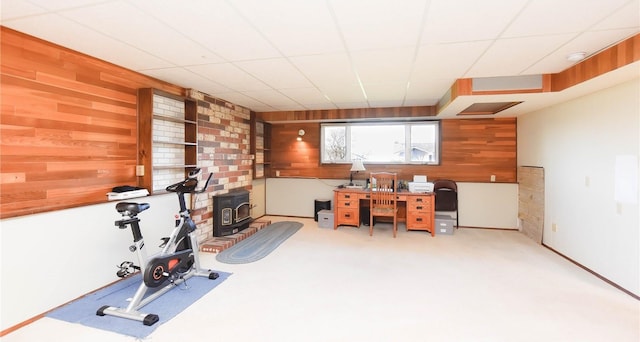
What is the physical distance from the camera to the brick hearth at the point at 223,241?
398 cm

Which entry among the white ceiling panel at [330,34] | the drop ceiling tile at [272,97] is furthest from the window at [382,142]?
the white ceiling panel at [330,34]

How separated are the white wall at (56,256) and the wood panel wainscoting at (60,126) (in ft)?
0.58

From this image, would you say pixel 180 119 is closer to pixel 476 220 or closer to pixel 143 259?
pixel 143 259

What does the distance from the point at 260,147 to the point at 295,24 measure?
4203 mm

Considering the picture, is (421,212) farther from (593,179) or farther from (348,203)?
(593,179)

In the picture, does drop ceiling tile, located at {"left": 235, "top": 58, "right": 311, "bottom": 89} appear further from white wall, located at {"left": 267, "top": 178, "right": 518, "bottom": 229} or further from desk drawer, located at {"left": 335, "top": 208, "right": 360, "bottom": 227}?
white wall, located at {"left": 267, "top": 178, "right": 518, "bottom": 229}

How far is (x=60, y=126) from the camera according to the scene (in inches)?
98.7

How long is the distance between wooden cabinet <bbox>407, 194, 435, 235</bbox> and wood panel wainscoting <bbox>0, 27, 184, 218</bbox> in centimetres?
430

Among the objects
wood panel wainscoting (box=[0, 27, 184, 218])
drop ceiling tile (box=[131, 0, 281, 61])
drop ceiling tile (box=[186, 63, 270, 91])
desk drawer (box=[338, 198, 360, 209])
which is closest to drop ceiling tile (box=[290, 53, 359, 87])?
drop ceiling tile (box=[131, 0, 281, 61])

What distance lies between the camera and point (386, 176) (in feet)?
16.2

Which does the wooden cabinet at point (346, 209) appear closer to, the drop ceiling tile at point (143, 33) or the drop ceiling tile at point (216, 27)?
the drop ceiling tile at point (216, 27)

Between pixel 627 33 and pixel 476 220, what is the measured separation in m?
3.92

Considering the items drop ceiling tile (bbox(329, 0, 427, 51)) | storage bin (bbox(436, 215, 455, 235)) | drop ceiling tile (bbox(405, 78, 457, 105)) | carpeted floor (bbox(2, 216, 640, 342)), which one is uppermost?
drop ceiling tile (bbox(405, 78, 457, 105))

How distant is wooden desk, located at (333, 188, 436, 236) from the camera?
4930mm
